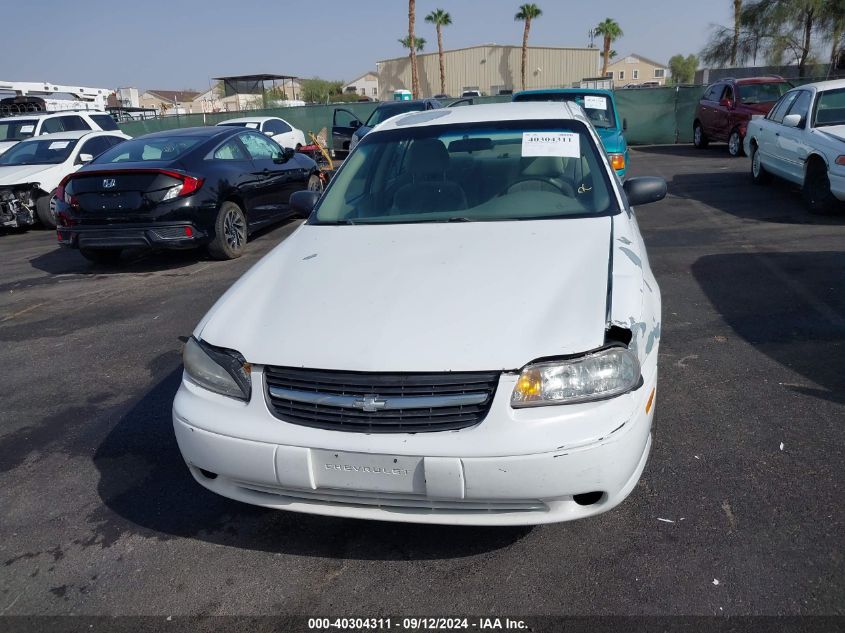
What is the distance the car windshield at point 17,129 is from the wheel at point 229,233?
892 centimetres

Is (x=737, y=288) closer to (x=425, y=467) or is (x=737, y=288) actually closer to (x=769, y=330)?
(x=769, y=330)

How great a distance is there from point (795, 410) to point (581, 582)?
1.93 meters

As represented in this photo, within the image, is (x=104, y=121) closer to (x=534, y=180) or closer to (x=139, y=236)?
(x=139, y=236)

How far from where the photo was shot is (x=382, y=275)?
3023 millimetres

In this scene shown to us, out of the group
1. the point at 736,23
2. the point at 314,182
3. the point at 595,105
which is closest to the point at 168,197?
the point at 314,182

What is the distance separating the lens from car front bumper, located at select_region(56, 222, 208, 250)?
7.46 meters

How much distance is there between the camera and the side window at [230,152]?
8320 millimetres

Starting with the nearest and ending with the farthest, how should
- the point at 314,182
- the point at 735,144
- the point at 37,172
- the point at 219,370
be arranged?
the point at 219,370, the point at 314,182, the point at 37,172, the point at 735,144

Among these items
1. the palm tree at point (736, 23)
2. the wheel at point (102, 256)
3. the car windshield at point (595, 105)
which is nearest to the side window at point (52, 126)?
the wheel at point (102, 256)

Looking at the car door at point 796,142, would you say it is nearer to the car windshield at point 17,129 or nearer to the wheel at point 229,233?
the wheel at point 229,233

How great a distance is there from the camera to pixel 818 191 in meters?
8.70

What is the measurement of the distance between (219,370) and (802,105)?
9593mm

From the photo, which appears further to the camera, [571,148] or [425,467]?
[571,148]

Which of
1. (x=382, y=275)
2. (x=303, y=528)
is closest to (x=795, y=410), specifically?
(x=382, y=275)
